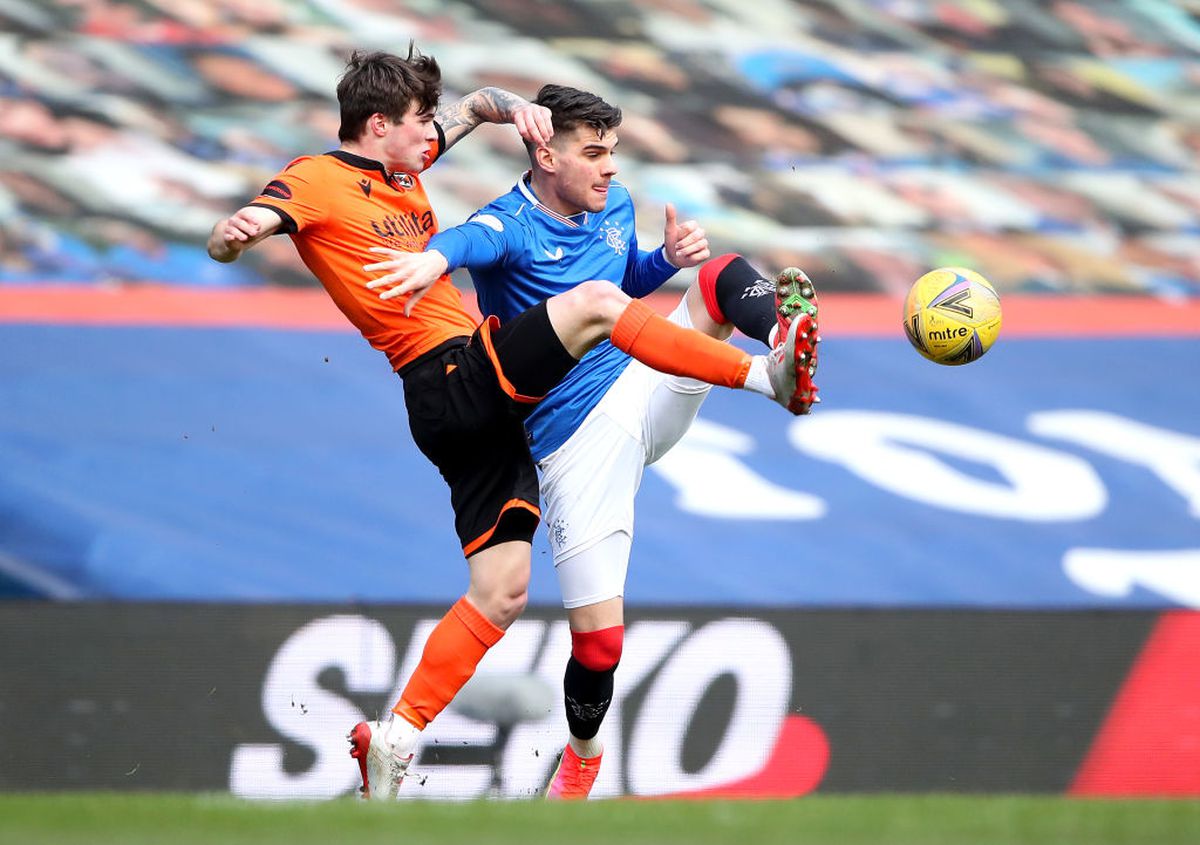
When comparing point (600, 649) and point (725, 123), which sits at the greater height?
point (725, 123)

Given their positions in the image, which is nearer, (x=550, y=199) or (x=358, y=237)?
(x=358, y=237)

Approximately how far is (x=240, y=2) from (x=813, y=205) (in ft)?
11.7

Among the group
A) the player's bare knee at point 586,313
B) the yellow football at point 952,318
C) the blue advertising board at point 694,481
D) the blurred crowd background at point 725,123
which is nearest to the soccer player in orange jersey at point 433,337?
the player's bare knee at point 586,313

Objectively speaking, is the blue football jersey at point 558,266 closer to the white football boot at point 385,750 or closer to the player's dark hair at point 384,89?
the player's dark hair at point 384,89

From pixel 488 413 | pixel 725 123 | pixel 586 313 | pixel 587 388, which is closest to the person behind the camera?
pixel 586 313

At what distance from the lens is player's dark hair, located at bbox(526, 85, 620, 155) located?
5500 millimetres

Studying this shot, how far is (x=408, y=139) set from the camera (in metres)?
5.39

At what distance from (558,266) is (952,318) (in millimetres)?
1341

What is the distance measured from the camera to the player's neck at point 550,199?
5598 millimetres

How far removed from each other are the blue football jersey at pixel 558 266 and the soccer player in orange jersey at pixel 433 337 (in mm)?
202

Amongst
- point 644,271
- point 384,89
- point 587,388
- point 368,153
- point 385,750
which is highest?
point 384,89

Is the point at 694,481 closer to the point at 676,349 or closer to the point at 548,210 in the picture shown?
the point at 548,210

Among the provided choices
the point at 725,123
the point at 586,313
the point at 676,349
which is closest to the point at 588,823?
the point at 676,349

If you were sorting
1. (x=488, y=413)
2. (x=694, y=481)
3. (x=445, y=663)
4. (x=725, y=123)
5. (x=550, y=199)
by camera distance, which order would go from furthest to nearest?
(x=725, y=123), (x=694, y=481), (x=550, y=199), (x=445, y=663), (x=488, y=413)
